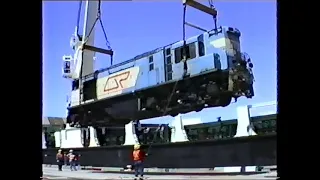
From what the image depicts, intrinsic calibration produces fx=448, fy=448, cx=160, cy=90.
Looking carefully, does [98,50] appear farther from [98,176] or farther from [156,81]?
[98,176]

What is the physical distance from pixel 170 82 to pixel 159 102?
0.65 ft

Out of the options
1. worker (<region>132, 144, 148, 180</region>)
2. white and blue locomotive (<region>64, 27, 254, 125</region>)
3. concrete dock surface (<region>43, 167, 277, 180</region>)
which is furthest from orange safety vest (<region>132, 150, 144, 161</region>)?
white and blue locomotive (<region>64, 27, 254, 125</region>)

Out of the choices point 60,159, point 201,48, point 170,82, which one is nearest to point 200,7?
point 201,48

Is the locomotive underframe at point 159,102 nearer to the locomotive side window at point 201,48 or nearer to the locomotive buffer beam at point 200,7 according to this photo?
the locomotive side window at point 201,48

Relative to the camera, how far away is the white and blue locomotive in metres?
3.43

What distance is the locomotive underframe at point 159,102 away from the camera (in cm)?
360

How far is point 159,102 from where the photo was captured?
12.5ft

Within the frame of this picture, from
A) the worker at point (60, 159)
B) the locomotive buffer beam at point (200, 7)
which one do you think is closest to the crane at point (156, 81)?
the locomotive buffer beam at point (200, 7)
